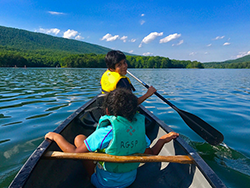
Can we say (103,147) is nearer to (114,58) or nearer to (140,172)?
(140,172)

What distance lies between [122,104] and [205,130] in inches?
92.7

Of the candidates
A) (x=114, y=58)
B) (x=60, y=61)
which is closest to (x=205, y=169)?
(x=114, y=58)

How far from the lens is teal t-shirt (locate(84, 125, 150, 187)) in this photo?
181 centimetres

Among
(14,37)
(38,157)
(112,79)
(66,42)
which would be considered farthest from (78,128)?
(66,42)

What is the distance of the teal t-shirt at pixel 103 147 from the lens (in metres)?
1.81

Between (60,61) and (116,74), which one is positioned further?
(60,61)

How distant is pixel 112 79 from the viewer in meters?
3.30

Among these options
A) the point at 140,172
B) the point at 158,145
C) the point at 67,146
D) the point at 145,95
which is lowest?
the point at 140,172

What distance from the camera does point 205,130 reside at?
11.1 ft

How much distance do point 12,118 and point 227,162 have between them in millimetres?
5618

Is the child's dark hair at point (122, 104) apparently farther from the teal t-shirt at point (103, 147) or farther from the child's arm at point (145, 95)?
the child's arm at point (145, 95)

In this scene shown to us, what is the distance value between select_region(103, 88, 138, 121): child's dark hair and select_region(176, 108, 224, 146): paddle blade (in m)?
2.20

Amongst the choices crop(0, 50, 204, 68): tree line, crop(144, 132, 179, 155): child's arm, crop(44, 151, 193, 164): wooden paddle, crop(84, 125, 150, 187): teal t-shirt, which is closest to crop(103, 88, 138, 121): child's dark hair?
crop(84, 125, 150, 187): teal t-shirt

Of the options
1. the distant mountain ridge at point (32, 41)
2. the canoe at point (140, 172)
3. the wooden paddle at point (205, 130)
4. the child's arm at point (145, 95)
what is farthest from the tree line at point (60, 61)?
the wooden paddle at point (205, 130)
